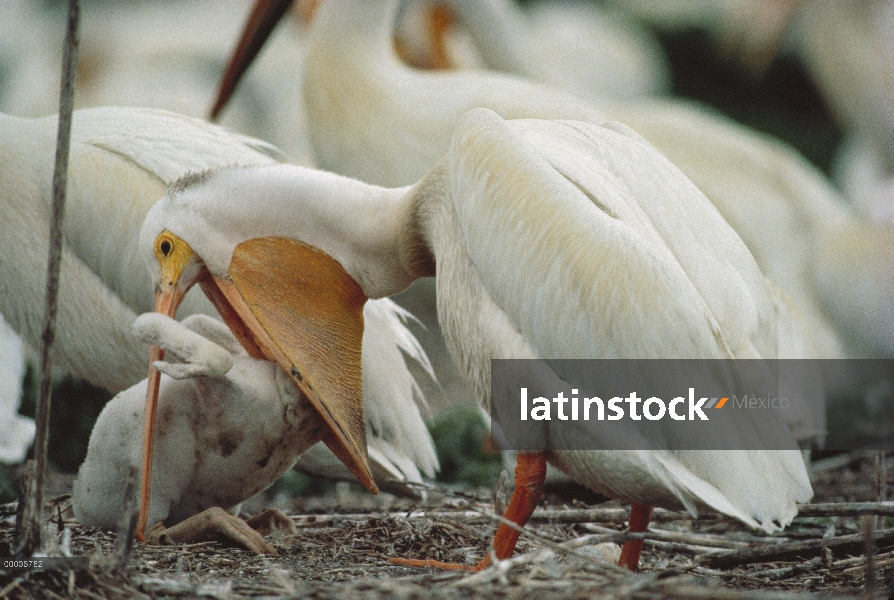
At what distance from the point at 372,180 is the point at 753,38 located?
14.1 ft

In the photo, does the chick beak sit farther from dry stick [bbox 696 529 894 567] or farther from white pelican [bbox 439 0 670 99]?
white pelican [bbox 439 0 670 99]

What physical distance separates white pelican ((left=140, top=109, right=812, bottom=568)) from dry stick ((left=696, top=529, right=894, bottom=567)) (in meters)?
0.08

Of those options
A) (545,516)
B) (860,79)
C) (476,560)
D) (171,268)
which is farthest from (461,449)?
(860,79)

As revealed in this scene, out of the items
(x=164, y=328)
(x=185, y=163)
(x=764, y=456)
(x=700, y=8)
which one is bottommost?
(x=764, y=456)

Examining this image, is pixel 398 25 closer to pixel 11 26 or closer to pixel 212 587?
pixel 11 26

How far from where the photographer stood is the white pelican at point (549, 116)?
167 inches

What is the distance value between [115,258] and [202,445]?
81cm

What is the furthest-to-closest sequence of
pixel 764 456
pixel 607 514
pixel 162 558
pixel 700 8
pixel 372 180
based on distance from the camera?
pixel 700 8 < pixel 372 180 < pixel 607 514 < pixel 162 558 < pixel 764 456

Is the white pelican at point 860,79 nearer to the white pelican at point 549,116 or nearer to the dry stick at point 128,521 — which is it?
the white pelican at point 549,116

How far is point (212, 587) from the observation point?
1926 millimetres

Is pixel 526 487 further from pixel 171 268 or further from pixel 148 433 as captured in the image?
pixel 171 268

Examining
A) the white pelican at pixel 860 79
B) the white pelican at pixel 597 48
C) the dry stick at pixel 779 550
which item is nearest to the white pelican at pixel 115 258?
the dry stick at pixel 779 550

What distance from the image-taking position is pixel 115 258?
10.2ft

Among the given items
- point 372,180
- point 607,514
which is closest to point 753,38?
point 372,180
